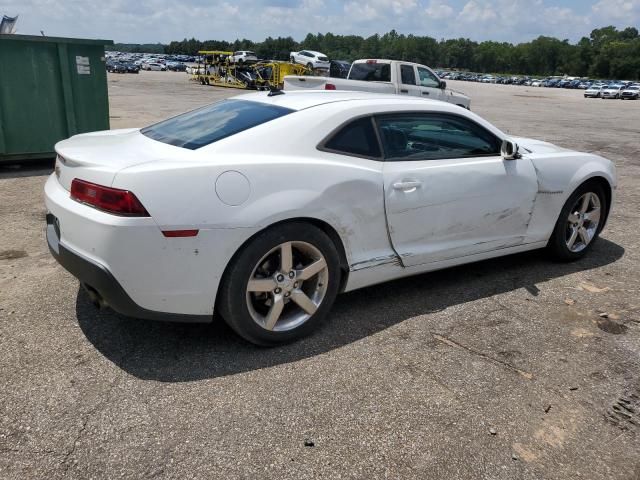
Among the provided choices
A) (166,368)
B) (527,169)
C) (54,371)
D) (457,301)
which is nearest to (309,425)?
(166,368)

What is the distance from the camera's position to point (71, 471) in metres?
2.24

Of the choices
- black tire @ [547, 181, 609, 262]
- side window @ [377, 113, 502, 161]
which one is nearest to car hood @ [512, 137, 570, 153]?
black tire @ [547, 181, 609, 262]

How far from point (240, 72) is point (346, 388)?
33308 millimetres

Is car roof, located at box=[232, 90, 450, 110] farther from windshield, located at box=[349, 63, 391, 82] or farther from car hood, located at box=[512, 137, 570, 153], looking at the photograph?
windshield, located at box=[349, 63, 391, 82]

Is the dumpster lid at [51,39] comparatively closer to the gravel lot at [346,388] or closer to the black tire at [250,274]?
the gravel lot at [346,388]

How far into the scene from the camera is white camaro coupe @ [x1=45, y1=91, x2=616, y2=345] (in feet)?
9.16

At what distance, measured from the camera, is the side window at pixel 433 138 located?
3684mm

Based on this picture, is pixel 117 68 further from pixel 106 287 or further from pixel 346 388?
pixel 346 388

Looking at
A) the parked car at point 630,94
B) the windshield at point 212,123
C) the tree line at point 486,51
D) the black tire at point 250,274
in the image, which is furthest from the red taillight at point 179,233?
the tree line at point 486,51

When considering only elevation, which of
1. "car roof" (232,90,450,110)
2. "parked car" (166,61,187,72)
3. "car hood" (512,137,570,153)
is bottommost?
"parked car" (166,61,187,72)

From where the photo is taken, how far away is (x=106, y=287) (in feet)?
9.16

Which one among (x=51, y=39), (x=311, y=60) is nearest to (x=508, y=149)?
(x=51, y=39)

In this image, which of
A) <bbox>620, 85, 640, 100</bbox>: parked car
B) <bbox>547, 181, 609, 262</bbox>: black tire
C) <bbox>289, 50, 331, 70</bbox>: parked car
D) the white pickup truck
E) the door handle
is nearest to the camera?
the door handle

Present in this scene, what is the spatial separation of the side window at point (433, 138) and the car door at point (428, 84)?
10.9 meters
